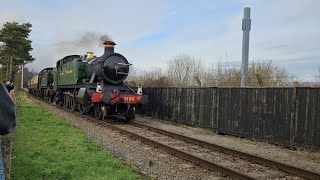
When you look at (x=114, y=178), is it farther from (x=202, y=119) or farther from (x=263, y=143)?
(x=202, y=119)

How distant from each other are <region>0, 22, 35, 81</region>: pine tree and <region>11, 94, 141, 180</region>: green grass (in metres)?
42.1

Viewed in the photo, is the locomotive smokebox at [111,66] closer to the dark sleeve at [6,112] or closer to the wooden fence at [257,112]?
the wooden fence at [257,112]

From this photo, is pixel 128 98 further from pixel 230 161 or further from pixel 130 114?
pixel 230 161

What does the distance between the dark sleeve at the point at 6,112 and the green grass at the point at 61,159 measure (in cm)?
492

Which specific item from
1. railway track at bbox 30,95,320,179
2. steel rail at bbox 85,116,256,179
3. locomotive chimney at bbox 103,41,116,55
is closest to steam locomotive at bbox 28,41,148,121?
locomotive chimney at bbox 103,41,116,55

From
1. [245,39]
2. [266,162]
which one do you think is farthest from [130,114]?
[266,162]

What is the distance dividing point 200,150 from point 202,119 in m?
5.29

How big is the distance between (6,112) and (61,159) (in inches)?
257

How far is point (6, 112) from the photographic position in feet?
5.49

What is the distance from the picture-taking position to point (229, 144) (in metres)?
11.1

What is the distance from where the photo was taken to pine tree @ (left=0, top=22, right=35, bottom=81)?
49.8 meters

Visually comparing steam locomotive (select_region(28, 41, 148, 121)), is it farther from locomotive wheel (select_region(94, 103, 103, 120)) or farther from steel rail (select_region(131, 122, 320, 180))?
steel rail (select_region(131, 122, 320, 180))

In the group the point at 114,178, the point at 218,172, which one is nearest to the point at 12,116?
the point at 114,178

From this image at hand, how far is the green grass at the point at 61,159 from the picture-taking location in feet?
21.8
